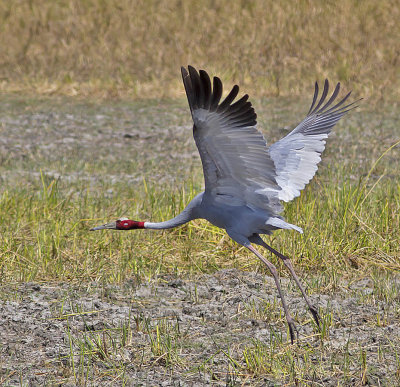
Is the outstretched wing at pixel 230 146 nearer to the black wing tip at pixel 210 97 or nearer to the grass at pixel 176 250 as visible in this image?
the black wing tip at pixel 210 97

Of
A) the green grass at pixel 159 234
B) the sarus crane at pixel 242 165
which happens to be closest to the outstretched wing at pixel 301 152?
the sarus crane at pixel 242 165

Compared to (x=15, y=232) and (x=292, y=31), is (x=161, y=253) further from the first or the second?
(x=292, y=31)

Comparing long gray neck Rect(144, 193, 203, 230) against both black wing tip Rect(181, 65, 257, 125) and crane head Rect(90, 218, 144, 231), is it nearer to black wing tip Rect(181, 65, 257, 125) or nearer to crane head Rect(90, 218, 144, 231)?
crane head Rect(90, 218, 144, 231)

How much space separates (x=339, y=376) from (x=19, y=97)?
9.37 m

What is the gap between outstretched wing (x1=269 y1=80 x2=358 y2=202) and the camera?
18.1 feet


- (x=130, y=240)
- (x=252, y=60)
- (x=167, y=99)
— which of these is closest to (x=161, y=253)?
(x=130, y=240)

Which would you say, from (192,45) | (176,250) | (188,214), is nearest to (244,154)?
(188,214)

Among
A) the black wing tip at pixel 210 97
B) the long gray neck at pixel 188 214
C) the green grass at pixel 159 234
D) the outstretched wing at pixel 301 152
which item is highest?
the black wing tip at pixel 210 97

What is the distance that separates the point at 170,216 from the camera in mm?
6875

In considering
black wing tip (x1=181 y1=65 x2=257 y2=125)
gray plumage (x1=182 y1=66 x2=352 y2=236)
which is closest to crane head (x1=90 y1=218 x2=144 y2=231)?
gray plumage (x1=182 y1=66 x2=352 y2=236)

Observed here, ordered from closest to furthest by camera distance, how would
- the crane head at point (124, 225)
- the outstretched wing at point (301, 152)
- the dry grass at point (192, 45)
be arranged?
1. the outstretched wing at point (301, 152)
2. the crane head at point (124, 225)
3. the dry grass at point (192, 45)

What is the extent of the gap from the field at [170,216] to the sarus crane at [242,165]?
16.8 inches

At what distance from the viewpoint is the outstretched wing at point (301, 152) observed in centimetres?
552

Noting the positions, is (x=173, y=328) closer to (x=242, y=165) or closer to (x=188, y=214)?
(x=188, y=214)
